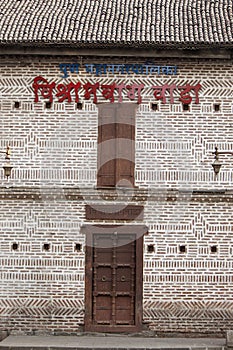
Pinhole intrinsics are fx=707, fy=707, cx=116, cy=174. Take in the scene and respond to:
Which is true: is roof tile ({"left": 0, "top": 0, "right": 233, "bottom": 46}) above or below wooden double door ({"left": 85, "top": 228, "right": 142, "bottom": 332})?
above

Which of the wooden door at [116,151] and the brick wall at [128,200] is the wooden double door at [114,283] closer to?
the brick wall at [128,200]

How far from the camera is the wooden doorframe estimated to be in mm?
17016

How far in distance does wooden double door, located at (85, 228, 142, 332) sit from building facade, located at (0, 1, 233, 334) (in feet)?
0.08

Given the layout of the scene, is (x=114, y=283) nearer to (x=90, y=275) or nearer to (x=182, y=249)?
(x=90, y=275)

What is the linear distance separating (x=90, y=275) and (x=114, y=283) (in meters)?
0.62

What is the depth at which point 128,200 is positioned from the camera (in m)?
17.1

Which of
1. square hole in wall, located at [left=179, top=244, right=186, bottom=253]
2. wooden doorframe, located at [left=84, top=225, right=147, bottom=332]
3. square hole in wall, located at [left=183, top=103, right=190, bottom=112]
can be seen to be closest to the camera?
wooden doorframe, located at [left=84, top=225, right=147, bottom=332]

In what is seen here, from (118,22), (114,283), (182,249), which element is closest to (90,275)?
(114,283)

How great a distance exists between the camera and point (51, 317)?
17.0m

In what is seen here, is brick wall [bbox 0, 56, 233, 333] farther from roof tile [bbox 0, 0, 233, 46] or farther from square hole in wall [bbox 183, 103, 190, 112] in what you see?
roof tile [bbox 0, 0, 233, 46]

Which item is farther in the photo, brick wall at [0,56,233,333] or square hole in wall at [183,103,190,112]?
square hole in wall at [183,103,190,112]

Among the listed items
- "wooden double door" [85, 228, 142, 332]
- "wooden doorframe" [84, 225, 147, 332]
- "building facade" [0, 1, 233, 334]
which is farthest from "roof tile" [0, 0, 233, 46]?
"wooden double door" [85, 228, 142, 332]

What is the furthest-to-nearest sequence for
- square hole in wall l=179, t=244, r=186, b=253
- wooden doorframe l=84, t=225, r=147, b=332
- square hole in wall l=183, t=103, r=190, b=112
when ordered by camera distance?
square hole in wall l=183, t=103, r=190, b=112 < square hole in wall l=179, t=244, r=186, b=253 < wooden doorframe l=84, t=225, r=147, b=332

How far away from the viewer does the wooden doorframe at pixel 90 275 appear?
17.0 metres
